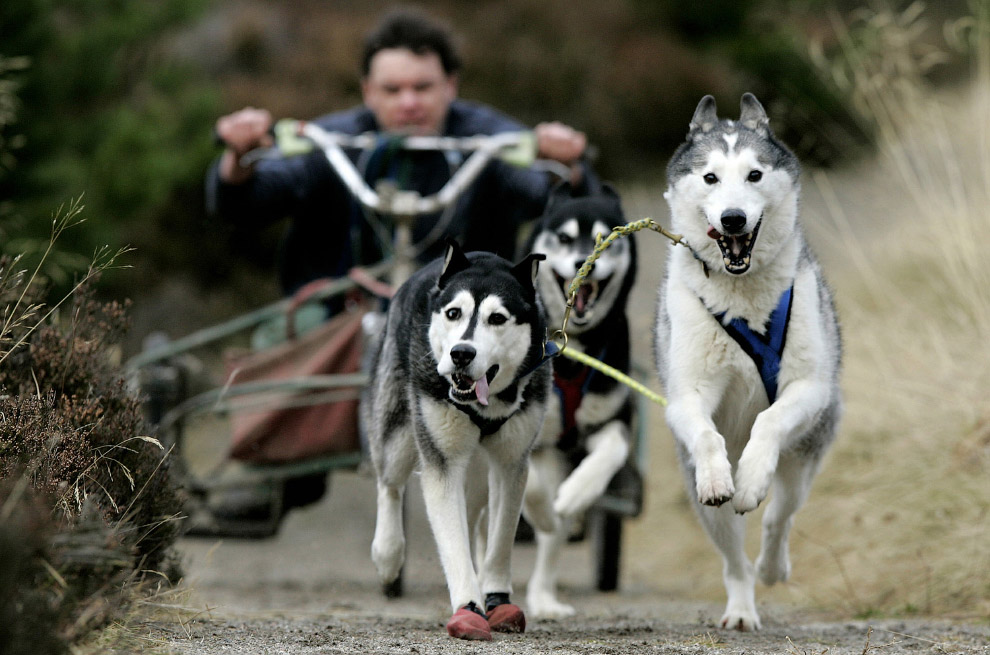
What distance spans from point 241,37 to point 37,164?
27.4 feet

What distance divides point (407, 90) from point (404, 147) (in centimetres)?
81

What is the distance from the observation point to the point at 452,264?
140 inches

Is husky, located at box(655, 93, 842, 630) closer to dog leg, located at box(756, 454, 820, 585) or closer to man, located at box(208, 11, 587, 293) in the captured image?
dog leg, located at box(756, 454, 820, 585)

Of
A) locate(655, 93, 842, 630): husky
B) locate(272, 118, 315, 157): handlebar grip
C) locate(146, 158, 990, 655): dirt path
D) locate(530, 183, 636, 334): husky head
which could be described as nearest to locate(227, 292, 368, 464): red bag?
locate(146, 158, 990, 655): dirt path

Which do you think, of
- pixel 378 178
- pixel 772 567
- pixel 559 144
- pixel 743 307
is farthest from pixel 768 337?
pixel 378 178

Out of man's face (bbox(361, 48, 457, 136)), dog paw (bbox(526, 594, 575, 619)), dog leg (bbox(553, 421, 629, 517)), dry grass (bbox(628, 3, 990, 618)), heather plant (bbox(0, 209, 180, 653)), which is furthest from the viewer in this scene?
man's face (bbox(361, 48, 457, 136))

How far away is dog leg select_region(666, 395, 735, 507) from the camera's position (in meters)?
3.31

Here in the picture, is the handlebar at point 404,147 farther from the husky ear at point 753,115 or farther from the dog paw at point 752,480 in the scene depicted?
the dog paw at point 752,480

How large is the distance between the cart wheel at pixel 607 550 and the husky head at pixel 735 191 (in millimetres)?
2376

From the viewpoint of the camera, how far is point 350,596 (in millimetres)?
5832

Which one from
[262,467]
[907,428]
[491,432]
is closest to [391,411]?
[491,432]

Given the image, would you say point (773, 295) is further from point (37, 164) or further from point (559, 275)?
point (37, 164)

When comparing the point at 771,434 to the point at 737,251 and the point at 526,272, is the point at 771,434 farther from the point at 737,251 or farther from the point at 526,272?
the point at 526,272

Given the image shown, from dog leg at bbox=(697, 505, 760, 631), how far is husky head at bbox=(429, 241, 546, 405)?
0.93 meters
